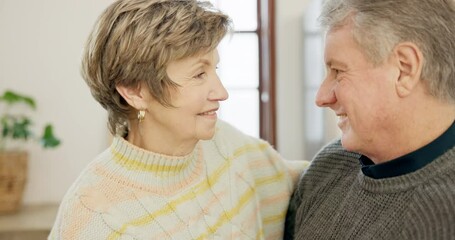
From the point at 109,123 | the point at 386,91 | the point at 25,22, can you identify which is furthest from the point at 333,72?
the point at 25,22

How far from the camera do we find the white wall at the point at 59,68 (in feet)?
12.5

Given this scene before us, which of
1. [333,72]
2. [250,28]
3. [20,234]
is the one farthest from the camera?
[250,28]

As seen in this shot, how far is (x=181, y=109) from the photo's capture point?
1.49 m

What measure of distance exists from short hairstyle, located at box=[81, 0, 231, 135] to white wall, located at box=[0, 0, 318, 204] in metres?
2.37

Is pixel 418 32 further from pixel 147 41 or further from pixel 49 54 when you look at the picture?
pixel 49 54

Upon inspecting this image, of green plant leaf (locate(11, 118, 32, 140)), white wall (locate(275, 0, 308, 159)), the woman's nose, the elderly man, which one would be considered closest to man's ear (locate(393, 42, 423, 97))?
the elderly man

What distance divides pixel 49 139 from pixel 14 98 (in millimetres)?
290

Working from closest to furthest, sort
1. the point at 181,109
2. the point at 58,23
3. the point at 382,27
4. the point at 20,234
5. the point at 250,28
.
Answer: the point at 382,27
the point at 181,109
the point at 20,234
the point at 58,23
the point at 250,28

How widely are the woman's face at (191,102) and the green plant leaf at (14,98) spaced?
2.29 m

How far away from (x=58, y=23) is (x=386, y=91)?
2859 millimetres

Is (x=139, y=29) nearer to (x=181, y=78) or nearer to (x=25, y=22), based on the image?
(x=181, y=78)

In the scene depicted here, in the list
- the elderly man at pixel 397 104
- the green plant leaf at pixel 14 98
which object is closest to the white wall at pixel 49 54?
→ the green plant leaf at pixel 14 98

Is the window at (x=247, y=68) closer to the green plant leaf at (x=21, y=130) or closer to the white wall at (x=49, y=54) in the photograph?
the white wall at (x=49, y=54)

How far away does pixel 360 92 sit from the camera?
1.32m
